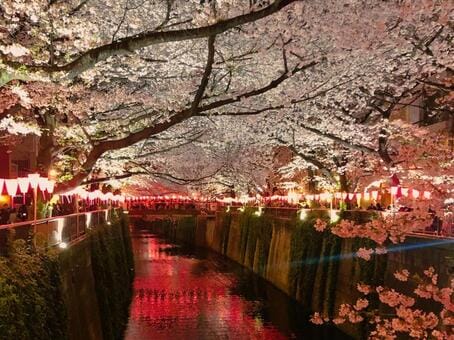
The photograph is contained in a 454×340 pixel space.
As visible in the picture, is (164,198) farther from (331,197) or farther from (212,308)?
(212,308)

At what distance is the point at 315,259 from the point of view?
23719 mm

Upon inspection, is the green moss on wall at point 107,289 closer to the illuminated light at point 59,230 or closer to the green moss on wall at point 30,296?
the illuminated light at point 59,230

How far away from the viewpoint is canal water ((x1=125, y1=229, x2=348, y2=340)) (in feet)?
68.7

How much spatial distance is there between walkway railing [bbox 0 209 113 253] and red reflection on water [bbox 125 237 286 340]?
5.11 m

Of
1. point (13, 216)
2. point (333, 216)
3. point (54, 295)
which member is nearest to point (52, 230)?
point (54, 295)

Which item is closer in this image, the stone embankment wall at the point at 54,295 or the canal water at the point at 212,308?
the stone embankment wall at the point at 54,295

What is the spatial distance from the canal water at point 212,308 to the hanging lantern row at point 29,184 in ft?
21.0

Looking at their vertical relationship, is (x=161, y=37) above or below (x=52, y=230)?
above

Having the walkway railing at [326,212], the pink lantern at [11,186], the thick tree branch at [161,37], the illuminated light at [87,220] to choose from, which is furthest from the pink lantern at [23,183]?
the walkway railing at [326,212]

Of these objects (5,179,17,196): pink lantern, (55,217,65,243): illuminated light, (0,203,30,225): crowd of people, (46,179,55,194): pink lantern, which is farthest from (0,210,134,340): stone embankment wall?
(0,203,30,225): crowd of people

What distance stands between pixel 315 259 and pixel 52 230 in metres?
13.8

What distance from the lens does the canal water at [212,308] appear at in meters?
20.9

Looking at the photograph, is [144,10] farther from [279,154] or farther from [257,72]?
[279,154]

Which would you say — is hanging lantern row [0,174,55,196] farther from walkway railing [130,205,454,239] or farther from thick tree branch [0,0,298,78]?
walkway railing [130,205,454,239]
